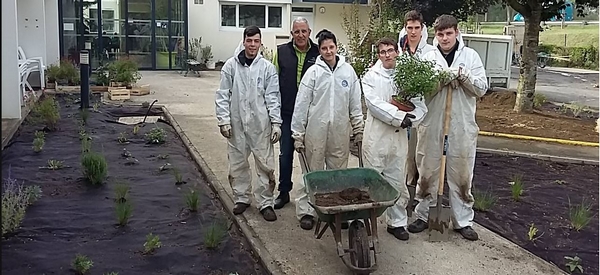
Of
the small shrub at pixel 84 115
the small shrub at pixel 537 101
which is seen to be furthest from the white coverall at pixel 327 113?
the small shrub at pixel 537 101

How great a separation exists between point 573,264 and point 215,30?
58.4ft

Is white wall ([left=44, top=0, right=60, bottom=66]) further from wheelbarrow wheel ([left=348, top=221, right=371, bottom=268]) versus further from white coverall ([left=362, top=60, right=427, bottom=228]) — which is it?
wheelbarrow wheel ([left=348, top=221, right=371, bottom=268])

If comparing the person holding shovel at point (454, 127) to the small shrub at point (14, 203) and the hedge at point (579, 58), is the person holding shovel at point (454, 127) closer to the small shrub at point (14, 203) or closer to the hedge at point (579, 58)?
the small shrub at point (14, 203)

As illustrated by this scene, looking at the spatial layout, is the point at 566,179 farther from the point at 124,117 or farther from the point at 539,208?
the point at 124,117

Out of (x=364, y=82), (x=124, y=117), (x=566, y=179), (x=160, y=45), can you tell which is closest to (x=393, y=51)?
(x=364, y=82)

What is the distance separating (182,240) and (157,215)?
2.17ft

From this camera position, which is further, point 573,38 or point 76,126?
point 573,38

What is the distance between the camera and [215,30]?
20781 mm

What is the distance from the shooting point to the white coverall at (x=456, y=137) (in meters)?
4.37

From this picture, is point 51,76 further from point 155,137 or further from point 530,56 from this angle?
point 530,56

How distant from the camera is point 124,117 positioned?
1004 centimetres

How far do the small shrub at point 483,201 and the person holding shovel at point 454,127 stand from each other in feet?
2.35

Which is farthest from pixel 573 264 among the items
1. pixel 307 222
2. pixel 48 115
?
pixel 48 115

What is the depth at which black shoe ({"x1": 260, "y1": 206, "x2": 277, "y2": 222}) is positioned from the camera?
16.0 ft
